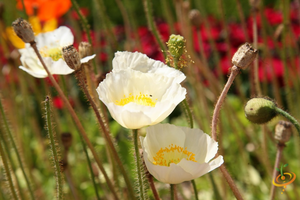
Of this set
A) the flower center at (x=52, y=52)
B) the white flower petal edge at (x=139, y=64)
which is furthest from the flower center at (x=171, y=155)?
the flower center at (x=52, y=52)

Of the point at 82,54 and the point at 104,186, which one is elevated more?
the point at 82,54

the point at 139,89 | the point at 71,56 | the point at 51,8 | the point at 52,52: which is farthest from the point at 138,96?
the point at 51,8

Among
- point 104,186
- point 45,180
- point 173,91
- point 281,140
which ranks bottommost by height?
point 45,180

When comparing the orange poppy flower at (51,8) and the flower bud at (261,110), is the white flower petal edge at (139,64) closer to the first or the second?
the flower bud at (261,110)

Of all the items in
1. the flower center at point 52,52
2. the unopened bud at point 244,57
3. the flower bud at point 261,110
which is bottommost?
the flower bud at point 261,110

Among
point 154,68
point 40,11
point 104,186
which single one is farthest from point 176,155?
point 40,11

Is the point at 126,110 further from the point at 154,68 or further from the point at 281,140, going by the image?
the point at 281,140
